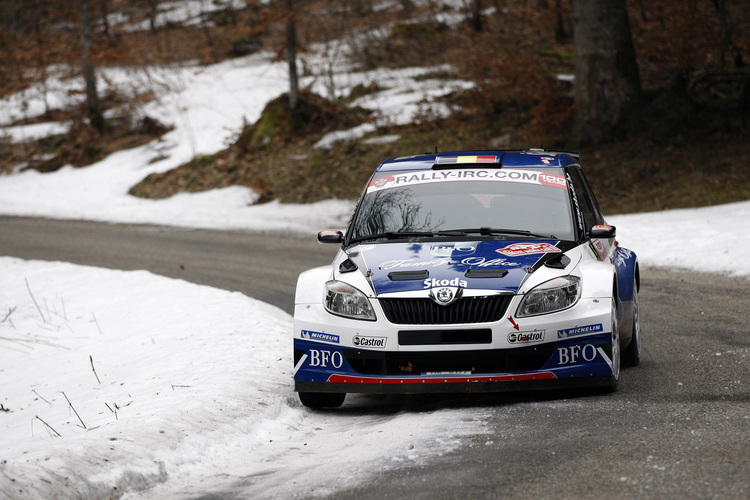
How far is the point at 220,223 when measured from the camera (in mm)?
21656

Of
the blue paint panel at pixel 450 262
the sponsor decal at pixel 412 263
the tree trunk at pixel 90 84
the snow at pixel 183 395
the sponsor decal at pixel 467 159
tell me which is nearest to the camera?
the snow at pixel 183 395

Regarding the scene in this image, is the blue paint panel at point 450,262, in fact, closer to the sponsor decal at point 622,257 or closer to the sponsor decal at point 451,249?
the sponsor decal at point 451,249

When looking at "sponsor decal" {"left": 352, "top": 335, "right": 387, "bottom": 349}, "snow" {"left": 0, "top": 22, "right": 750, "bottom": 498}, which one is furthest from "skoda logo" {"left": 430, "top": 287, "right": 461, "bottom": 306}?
"snow" {"left": 0, "top": 22, "right": 750, "bottom": 498}

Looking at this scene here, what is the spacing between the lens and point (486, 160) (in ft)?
25.3

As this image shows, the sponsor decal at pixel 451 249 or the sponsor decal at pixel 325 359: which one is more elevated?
the sponsor decal at pixel 451 249

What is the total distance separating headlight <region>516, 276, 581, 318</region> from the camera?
5965 mm

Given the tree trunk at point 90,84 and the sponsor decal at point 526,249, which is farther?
the tree trunk at point 90,84

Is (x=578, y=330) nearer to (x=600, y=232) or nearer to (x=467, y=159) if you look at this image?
(x=600, y=232)

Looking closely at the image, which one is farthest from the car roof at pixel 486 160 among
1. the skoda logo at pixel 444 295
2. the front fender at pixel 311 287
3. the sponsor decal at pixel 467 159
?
the skoda logo at pixel 444 295

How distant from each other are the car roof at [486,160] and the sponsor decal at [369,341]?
7.05 feet

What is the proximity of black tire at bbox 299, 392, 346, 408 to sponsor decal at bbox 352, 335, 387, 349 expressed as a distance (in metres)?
0.52

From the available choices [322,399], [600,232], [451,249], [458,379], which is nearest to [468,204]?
[451,249]

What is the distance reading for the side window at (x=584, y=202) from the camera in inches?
292

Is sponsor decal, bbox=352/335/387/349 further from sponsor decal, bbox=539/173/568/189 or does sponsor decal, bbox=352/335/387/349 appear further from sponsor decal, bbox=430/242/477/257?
sponsor decal, bbox=539/173/568/189
